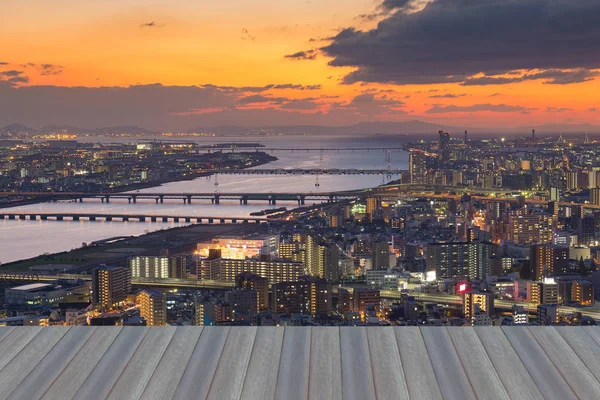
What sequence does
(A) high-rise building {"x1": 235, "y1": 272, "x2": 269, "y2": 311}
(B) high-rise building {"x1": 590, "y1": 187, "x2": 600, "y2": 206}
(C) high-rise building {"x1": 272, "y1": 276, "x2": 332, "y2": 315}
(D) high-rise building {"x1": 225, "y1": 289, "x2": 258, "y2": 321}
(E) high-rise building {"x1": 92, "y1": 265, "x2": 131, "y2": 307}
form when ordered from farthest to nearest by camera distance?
(B) high-rise building {"x1": 590, "y1": 187, "x2": 600, "y2": 206} < (E) high-rise building {"x1": 92, "y1": 265, "x2": 131, "y2": 307} < (A) high-rise building {"x1": 235, "y1": 272, "x2": 269, "y2": 311} < (C) high-rise building {"x1": 272, "y1": 276, "x2": 332, "y2": 315} < (D) high-rise building {"x1": 225, "y1": 289, "x2": 258, "y2": 321}

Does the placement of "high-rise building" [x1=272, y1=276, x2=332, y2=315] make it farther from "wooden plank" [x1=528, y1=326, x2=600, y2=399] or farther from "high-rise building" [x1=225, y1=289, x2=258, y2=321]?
"wooden plank" [x1=528, y1=326, x2=600, y2=399]

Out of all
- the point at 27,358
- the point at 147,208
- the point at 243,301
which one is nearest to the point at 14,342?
the point at 27,358

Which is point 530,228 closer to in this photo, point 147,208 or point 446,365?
point 147,208

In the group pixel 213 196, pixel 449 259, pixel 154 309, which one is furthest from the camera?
pixel 213 196

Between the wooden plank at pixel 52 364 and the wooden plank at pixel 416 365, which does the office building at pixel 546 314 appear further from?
the wooden plank at pixel 52 364

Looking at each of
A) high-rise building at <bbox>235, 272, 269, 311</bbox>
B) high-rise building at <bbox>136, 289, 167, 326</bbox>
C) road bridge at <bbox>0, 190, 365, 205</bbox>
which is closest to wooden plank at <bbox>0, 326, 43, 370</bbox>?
high-rise building at <bbox>136, 289, 167, 326</bbox>

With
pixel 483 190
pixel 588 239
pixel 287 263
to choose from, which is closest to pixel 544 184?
pixel 483 190

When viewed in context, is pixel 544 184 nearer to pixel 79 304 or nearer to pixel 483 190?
pixel 483 190
